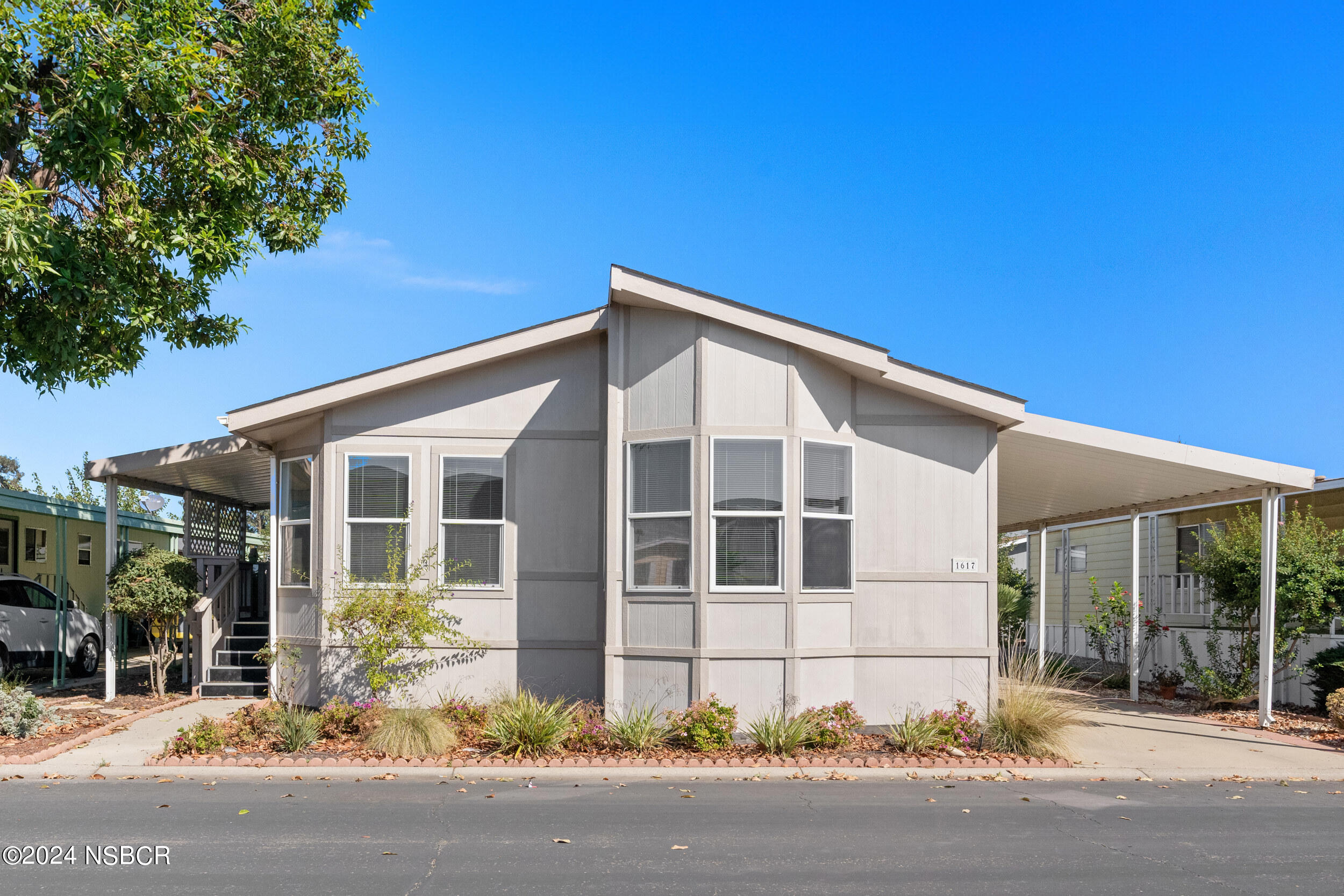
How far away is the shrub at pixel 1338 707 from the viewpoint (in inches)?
458

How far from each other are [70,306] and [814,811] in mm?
9659

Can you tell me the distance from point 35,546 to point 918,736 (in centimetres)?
1720

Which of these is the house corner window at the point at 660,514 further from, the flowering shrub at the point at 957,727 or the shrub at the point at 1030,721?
the shrub at the point at 1030,721

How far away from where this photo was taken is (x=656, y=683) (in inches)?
417

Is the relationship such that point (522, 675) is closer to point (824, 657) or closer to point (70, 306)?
point (824, 657)

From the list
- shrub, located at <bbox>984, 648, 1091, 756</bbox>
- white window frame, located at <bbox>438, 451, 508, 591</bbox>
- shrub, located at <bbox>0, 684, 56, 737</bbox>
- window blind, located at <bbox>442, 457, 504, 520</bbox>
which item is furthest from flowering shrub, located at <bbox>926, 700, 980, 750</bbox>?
shrub, located at <bbox>0, 684, 56, 737</bbox>

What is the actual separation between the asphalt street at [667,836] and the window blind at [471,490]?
354 centimetres

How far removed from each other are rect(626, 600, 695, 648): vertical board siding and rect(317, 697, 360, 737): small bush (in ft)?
9.91

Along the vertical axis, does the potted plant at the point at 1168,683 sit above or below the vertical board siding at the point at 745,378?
below

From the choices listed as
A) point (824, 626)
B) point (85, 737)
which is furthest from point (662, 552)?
point (85, 737)

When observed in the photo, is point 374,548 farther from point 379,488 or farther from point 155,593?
point 155,593

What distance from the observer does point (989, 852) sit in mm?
Answer: 6734

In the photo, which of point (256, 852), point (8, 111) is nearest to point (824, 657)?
point (256, 852)

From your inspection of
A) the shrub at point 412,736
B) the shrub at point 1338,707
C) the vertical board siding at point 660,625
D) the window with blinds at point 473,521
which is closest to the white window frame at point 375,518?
the window with blinds at point 473,521
